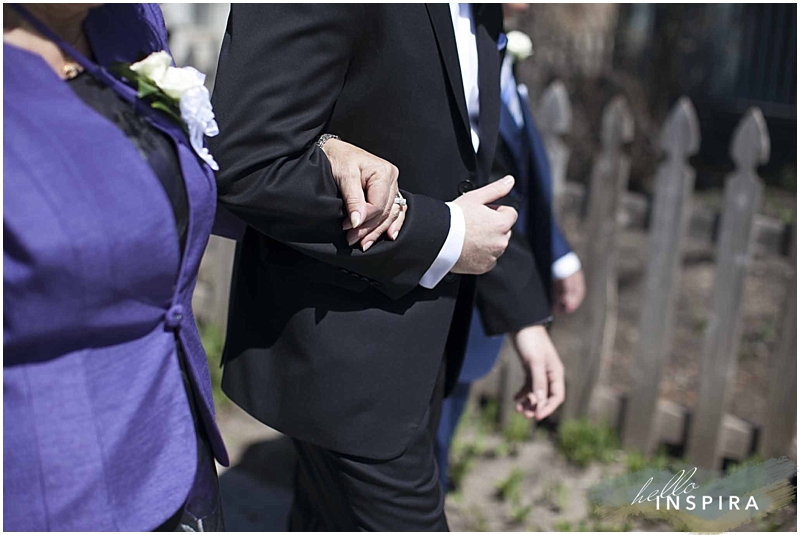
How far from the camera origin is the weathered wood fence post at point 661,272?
3.04 meters

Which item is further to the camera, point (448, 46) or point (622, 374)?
point (622, 374)

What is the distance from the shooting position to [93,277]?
1160 mm

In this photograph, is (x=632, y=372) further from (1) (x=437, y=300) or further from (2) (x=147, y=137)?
(2) (x=147, y=137)

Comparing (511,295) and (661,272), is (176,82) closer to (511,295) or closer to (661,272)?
(511,295)

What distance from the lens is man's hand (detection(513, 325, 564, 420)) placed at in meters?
2.14

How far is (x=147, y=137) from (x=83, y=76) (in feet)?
0.40

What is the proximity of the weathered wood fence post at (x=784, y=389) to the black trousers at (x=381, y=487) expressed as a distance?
162 centimetres

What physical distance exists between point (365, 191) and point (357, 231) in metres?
0.08

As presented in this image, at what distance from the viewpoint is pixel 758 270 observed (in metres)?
5.52

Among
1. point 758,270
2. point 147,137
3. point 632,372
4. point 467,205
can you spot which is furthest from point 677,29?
point 147,137

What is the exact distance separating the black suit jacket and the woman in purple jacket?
0.58 feet

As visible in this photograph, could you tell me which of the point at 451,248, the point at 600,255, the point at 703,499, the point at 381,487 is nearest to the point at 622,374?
the point at 600,255

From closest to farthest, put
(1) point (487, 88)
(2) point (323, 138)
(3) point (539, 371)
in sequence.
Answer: (2) point (323, 138)
(1) point (487, 88)
(3) point (539, 371)

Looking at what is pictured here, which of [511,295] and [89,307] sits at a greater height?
[89,307]
